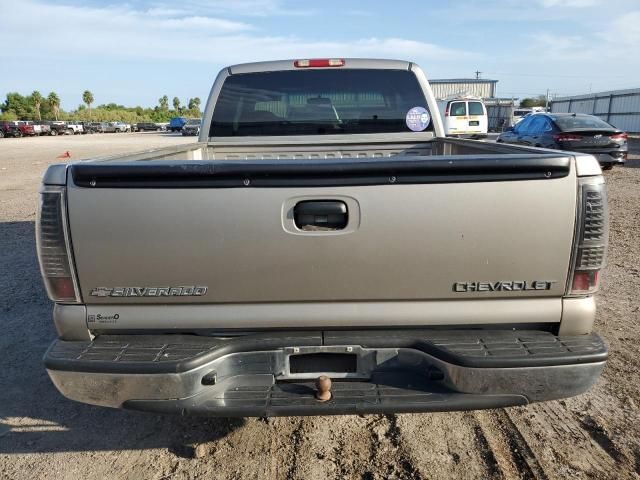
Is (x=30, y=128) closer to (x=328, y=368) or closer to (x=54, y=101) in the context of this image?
(x=54, y=101)

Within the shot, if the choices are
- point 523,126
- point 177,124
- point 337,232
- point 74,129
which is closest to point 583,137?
point 523,126

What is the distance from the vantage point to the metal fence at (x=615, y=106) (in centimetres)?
2908

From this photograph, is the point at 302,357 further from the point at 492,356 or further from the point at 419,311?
the point at 492,356

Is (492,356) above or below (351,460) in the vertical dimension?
above

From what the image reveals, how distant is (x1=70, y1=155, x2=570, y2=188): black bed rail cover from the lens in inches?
89.7

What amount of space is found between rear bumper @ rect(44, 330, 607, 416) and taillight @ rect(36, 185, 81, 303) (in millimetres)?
274

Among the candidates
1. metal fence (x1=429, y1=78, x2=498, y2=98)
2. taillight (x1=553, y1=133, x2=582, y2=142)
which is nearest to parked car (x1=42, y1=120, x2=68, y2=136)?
metal fence (x1=429, y1=78, x2=498, y2=98)

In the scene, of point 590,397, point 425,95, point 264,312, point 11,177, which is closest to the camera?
point 264,312

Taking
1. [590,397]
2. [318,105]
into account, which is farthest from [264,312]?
[318,105]

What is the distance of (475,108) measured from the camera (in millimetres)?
24453

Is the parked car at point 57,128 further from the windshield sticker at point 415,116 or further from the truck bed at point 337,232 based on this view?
the truck bed at point 337,232

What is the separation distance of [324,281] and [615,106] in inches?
1372

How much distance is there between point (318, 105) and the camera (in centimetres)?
463

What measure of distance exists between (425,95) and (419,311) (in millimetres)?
2685
